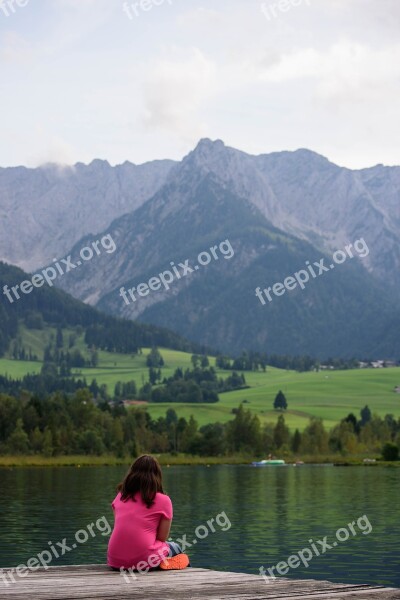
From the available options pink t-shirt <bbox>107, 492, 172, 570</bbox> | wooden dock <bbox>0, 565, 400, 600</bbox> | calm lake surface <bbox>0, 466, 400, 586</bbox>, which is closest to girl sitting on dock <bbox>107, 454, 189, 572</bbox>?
pink t-shirt <bbox>107, 492, 172, 570</bbox>

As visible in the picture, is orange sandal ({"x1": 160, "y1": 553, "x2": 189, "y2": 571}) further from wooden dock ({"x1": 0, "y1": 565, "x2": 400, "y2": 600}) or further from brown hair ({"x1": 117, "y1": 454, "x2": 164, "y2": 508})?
brown hair ({"x1": 117, "y1": 454, "x2": 164, "y2": 508})

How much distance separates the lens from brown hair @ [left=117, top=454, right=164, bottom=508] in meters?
23.9

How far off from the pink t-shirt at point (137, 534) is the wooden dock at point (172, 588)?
4.12 ft

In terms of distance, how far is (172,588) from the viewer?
1983 cm

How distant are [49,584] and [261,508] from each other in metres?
79.0

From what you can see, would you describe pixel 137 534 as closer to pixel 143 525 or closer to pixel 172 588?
pixel 143 525

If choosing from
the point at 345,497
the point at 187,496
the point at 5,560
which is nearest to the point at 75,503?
the point at 187,496

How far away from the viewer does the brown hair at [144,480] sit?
940 inches

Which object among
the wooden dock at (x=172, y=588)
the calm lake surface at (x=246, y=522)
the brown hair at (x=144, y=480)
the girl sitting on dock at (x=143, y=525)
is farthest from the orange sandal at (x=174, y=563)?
the calm lake surface at (x=246, y=522)

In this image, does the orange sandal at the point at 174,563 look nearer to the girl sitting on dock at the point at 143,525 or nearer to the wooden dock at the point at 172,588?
the girl sitting on dock at the point at 143,525

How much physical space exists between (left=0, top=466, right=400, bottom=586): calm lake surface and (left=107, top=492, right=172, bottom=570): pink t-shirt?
26303 mm

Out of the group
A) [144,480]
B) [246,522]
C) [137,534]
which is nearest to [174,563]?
[137,534]

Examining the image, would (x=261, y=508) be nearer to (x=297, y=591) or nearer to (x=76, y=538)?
(x=76, y=538)

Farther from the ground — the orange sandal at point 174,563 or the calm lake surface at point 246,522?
the orange sandal at point 174,563
